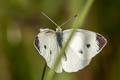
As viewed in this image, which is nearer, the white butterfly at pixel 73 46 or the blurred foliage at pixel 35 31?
the white butterfly at pixel 73 46

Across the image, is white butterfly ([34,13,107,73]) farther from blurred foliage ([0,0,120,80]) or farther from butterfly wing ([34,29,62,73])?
blurred foliage ([0,0,120,80])

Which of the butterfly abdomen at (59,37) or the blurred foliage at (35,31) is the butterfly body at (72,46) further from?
the blurred foliage at (35,31)

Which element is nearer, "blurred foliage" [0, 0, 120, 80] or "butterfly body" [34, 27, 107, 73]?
"butterfly body" [34, 27, 107, 73]

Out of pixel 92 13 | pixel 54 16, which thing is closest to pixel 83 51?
pixel 92 13

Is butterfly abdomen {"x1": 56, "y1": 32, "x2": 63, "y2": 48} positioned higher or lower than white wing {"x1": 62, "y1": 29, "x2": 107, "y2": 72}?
higher

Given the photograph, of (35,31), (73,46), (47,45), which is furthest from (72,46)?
(35,31)

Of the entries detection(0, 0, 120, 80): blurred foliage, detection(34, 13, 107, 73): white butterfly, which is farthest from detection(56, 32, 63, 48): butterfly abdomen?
detection(0, 0, 120, 80): blurred foliage

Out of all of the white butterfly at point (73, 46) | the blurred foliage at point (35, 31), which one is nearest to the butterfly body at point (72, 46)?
the white butterfly at point (73, 46)

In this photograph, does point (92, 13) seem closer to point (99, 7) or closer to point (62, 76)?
point (99, 7)
